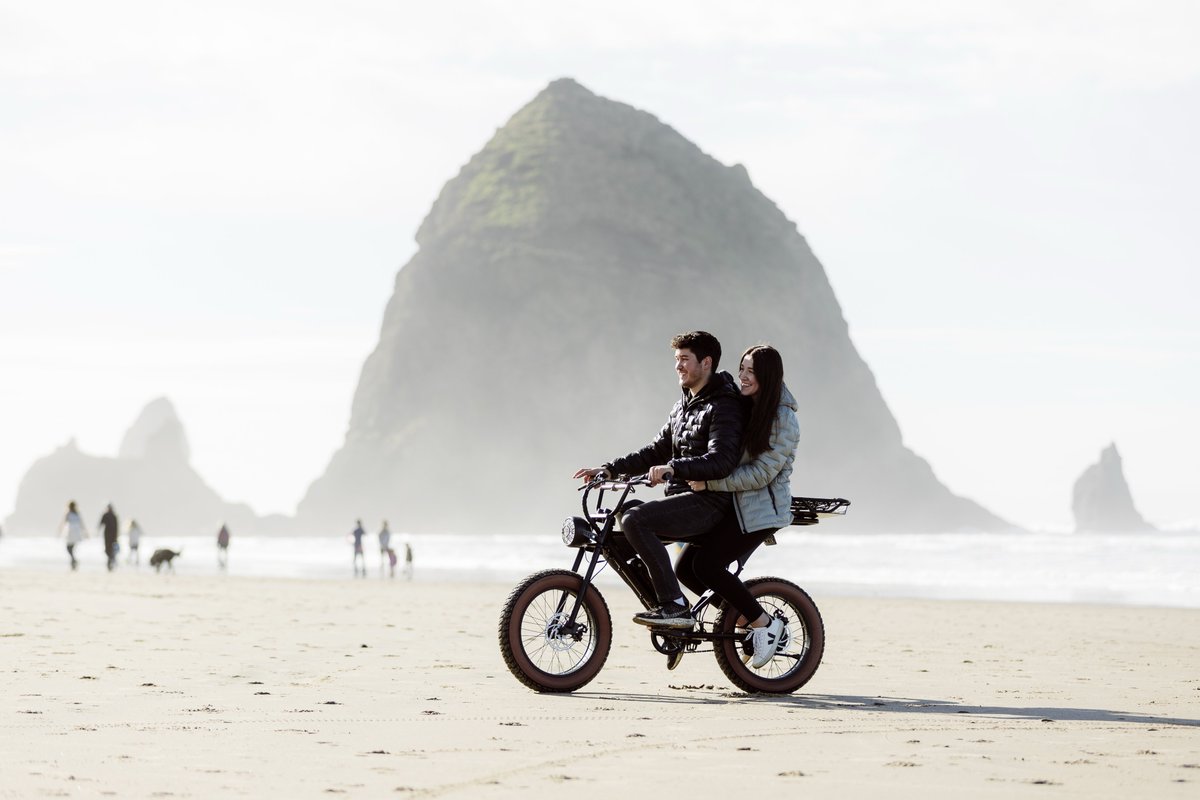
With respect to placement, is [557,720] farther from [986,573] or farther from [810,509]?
[986,573]

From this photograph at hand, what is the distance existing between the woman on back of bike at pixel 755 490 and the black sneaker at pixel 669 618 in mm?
224

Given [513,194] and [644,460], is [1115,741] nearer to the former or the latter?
[644,460]

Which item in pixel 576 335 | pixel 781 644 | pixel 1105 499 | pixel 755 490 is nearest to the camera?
pixel 755 490

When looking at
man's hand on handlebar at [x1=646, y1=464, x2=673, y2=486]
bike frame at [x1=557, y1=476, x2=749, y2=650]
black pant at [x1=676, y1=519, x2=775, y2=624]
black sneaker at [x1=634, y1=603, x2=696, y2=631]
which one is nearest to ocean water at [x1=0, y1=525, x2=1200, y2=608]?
black pant at [x1=676, y1=519, x2=775, y2=624]

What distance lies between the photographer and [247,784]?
4887 mm

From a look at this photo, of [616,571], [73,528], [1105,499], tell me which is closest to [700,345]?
[616,571]

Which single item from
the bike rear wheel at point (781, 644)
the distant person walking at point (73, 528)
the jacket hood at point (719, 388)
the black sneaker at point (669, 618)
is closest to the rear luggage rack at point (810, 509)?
the bike rear wheel at point (781, 644)

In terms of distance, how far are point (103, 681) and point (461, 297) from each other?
451 ft

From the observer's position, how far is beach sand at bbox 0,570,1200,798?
5027mm

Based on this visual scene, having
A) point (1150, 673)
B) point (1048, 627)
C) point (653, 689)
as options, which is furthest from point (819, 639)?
point (1048, 627)

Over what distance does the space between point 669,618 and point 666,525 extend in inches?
20.0

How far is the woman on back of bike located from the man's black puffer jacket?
0.12 m

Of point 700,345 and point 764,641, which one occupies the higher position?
point 700,345

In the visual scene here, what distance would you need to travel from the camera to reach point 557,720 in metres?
6.67
